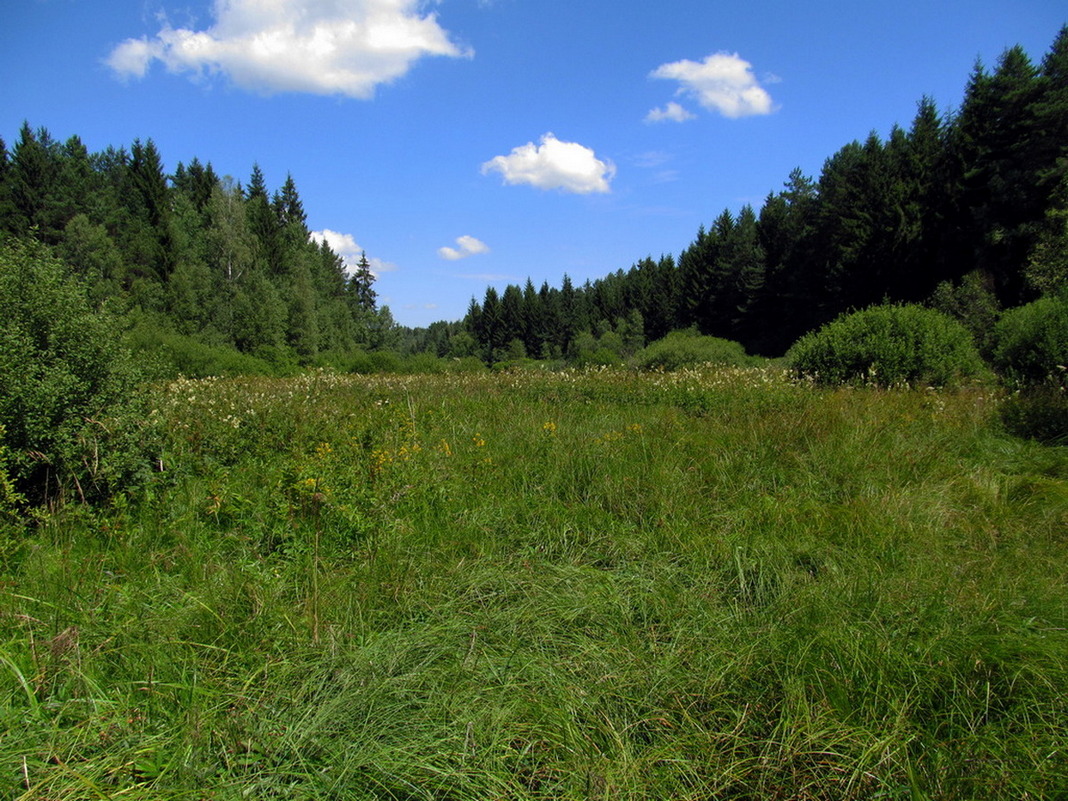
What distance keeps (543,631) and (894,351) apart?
850 cm

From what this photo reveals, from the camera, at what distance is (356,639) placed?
7.68 ft

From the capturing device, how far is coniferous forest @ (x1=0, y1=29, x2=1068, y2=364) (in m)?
23.3

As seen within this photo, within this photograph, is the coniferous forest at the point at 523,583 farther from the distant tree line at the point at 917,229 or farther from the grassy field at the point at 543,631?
the distant tree line at the point at 917,229

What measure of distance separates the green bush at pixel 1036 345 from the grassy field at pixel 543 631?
4323 mm

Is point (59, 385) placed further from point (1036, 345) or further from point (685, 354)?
point (685, 354)

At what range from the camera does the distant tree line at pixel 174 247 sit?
1206 inches

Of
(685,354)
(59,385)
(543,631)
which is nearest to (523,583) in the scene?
(543,631)

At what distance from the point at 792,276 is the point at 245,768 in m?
46.1

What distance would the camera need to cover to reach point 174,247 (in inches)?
1443

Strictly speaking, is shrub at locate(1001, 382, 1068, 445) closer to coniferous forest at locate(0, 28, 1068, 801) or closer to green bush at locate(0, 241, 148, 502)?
coniferous forest at locate(0, 28, 1068, 801)

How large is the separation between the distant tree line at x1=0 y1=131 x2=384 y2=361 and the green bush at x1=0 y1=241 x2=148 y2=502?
2104 cm

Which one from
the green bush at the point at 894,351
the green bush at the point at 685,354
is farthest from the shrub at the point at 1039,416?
the green bush at the point at 685,354

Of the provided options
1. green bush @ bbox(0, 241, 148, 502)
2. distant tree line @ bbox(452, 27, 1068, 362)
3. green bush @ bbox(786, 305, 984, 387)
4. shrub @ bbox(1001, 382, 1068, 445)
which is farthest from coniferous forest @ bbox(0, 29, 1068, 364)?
green bush @ bbox(0, 241, 148, 502)

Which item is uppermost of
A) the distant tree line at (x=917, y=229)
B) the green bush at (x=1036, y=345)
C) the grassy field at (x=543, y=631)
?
the distant tree line at (x=917, y=229)
